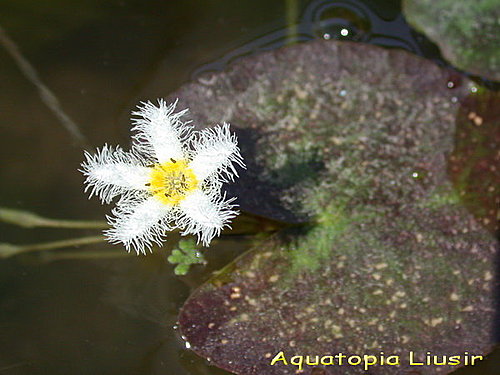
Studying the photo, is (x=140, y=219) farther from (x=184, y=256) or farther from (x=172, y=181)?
(x=184, y=256)

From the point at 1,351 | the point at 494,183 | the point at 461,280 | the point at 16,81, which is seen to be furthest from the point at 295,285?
the point at 16,81

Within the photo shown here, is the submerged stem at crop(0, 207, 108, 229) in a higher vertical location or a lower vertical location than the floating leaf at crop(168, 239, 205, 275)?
higher

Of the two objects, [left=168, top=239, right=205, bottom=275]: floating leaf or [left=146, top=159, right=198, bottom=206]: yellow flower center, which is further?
[left=168, top=239, right=205, bottom=275]: floating leaf

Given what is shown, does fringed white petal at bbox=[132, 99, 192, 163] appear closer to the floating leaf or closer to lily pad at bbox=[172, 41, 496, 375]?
lily pad at bbox=[172, 41, 496, 375]

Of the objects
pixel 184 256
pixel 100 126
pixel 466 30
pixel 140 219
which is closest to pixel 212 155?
pixel 140 219

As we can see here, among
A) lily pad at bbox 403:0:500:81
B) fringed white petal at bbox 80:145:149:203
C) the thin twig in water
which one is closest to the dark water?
the thin twig in water

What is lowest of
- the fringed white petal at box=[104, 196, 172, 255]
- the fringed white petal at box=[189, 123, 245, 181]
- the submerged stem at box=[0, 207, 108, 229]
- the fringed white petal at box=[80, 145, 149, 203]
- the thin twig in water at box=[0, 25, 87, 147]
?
the fringed white petal at box=[104, 196, 172, 255]

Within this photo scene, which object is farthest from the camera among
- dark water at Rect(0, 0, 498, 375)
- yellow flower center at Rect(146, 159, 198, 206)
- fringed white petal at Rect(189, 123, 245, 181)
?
dark water at Rect(0, 0, 498, 375)

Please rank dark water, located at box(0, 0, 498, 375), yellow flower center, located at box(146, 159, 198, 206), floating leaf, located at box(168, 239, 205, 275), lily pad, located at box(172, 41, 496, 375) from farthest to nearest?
dark water, located at box(0, 0, 498, 375), floating leaf, located at box(168, 239, 205, 275), lily pad, located at box(172, 41, 496, 375), yellow flower center, located at box(146, 159, 198, 206)
